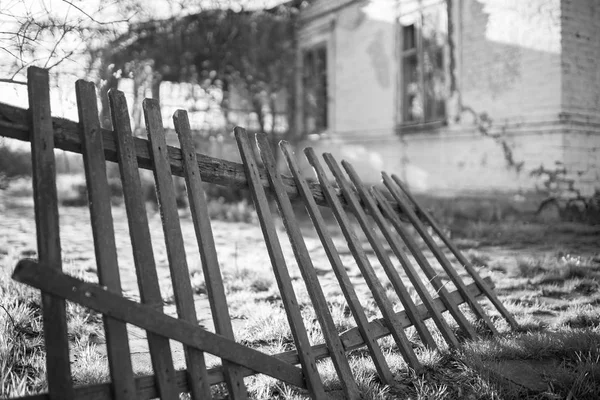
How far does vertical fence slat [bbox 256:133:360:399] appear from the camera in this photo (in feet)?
6.70

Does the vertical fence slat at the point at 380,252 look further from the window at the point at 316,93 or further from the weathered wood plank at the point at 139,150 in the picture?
the window at the point at 316,93

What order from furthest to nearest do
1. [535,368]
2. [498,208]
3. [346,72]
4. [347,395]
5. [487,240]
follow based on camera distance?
1. [346,72]
2. [498,208]
3. [487,240]
4. [535,368]
5. [347,395]

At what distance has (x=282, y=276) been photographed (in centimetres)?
213

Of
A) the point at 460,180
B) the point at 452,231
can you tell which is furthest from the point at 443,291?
the point at 460,180

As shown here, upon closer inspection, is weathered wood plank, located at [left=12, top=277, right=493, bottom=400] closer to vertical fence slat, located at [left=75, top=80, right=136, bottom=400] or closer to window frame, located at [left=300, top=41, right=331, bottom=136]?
vertical fence slat, located at [left=75, top=80, right=136, bottom=400]

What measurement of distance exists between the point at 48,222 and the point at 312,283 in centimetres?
109

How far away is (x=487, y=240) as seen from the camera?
5637 mm

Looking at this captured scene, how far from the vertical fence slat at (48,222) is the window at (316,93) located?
9.06m

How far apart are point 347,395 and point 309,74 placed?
31.7ft

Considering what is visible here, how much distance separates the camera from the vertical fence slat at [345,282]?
2150 mm

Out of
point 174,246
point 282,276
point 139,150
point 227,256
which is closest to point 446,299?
point 282,276

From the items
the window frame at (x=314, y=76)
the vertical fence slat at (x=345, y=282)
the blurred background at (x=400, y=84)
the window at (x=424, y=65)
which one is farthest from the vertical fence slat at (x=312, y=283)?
the window frame at (x=314, y=76)

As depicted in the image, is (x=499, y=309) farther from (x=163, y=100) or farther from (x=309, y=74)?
(x=309, y=74)

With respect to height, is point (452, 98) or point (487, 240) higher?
point (452, 98)
